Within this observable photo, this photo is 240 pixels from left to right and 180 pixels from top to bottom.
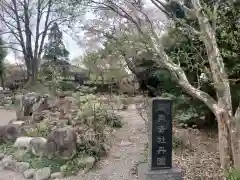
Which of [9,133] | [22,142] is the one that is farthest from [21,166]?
[9,133]

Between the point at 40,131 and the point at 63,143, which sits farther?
the point at 40,131

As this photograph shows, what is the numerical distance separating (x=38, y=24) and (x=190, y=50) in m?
10.9

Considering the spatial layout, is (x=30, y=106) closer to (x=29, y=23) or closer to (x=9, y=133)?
(x=9, y=133)

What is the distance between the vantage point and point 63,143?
→ 18.7ft

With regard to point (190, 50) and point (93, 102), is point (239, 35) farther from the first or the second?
point (93, 102)

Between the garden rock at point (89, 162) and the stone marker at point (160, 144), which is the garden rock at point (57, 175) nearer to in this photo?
the garden rock at point (89, 162)

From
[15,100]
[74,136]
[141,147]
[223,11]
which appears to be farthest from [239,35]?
[15,100]

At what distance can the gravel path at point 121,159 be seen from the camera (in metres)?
5.27

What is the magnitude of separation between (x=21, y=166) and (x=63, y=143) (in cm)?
93

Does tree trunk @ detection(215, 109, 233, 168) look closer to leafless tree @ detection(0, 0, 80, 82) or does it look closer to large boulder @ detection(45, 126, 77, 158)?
large boulder @ detection(45, 126, 77, 158)

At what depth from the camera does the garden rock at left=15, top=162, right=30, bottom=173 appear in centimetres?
577

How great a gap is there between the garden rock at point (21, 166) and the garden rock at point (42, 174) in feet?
1.35

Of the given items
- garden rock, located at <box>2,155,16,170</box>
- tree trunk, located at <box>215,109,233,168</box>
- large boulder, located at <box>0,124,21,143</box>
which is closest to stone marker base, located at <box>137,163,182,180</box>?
tree trunk, located at <box>215,109,233,168</box>

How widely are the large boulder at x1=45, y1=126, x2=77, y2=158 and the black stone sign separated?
1713 mm
